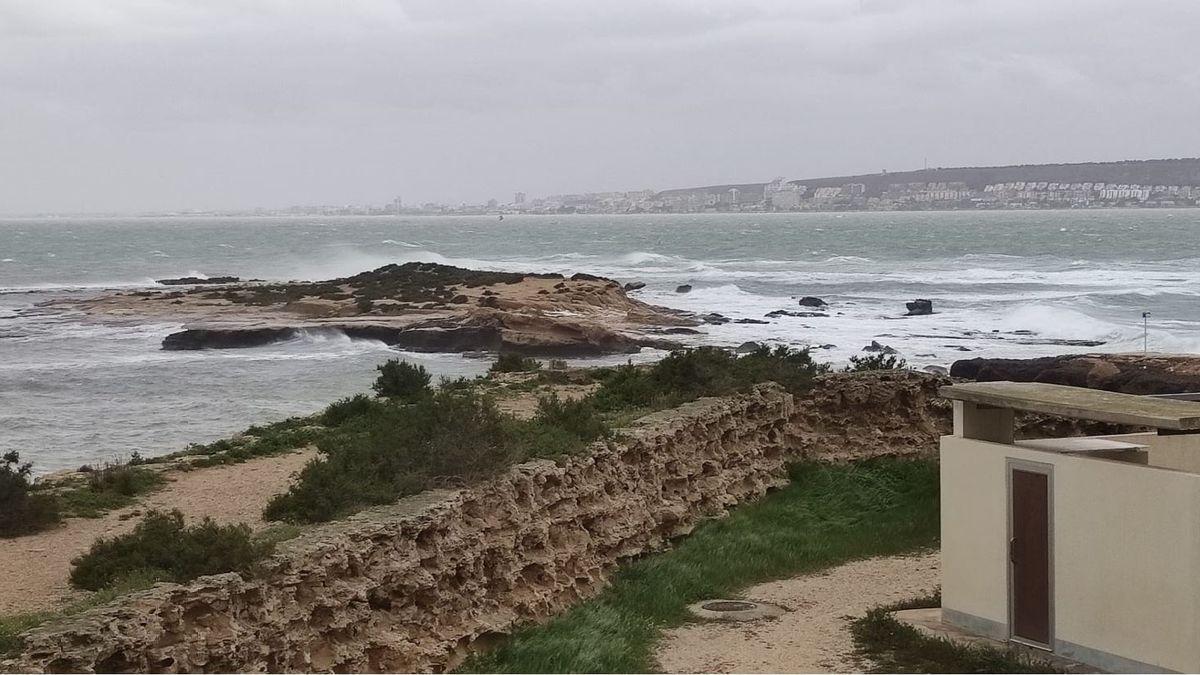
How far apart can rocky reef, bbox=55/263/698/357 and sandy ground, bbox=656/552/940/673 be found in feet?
97.0

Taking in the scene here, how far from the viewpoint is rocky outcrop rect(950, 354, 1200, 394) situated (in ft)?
87.6

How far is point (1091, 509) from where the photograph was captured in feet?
35.4

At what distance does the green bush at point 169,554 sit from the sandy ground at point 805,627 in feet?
13.3

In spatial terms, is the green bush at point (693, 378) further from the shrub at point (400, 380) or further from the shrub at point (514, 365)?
Answer: the shrub at point (514, 365)

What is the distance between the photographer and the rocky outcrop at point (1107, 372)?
87.6 ft

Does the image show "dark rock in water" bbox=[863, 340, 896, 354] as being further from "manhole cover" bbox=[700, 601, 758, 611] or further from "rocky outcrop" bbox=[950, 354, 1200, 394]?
"manhole cover" bbox=[700, 601, 758, 611]

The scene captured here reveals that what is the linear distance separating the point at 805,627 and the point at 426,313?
133 feet

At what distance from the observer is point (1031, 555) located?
11.4 metres

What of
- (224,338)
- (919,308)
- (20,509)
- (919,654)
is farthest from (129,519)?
(919,308)

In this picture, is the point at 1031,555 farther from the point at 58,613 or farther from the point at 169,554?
the point at 58,613

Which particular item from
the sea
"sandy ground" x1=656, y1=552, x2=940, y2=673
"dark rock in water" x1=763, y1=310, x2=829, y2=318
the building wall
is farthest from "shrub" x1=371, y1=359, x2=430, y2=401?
"dark rock in water" x1=763, y1=310, x2=829, y2=318

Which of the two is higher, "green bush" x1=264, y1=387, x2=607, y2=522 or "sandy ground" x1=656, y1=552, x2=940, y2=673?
"green bush" x1=264, y1=387, x2=607, y2=522

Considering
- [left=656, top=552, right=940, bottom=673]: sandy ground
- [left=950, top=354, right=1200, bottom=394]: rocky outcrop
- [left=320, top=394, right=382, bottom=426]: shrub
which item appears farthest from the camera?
[left=950, top=354, right=1200, bottom=394]: rocky outcrop

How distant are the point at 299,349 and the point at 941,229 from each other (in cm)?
12703
